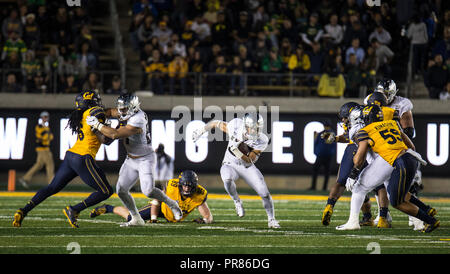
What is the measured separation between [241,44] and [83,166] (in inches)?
406

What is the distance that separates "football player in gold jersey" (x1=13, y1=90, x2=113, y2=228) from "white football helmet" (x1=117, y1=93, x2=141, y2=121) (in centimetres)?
25

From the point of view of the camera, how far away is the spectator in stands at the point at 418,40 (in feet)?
61.7

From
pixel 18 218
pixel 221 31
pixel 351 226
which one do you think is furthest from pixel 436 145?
pixel 18 218

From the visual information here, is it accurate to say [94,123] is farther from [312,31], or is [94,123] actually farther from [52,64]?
[312,31]

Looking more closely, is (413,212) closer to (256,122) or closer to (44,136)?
(256,122)

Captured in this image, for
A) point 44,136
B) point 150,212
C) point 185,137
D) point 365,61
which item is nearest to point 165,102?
point 185,137

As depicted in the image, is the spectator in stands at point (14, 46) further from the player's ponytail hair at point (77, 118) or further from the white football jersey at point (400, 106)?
the white football jersey at point (400, 106)

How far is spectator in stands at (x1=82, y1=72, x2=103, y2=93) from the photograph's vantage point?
59.5 feet

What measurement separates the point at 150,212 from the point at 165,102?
818 cm

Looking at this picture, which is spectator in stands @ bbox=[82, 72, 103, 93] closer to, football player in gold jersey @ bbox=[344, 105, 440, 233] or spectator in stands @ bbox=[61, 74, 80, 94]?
spectator in stands @ bbox=[61, 74, 80, 94]

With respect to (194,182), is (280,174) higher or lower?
lower

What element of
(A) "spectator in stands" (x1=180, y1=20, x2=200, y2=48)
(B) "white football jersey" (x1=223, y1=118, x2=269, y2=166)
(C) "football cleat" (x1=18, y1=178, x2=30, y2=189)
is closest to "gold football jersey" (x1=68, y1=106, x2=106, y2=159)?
(B) "white football jersey" (x1=223, y1=118, x2=269, y2=166)

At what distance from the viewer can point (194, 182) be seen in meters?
10.0

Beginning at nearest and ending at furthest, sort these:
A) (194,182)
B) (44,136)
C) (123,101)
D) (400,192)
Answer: (400,192) → (123,101) → (194,182) → (44,136)
